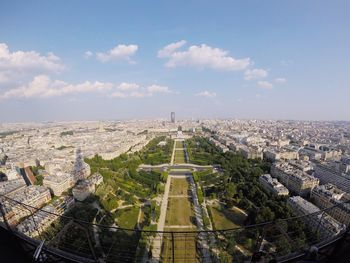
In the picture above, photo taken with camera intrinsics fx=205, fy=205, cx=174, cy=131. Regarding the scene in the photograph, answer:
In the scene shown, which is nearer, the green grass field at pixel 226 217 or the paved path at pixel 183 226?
the paved path at pixel 183 226

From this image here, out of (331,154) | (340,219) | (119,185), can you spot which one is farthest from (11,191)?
(331,154)

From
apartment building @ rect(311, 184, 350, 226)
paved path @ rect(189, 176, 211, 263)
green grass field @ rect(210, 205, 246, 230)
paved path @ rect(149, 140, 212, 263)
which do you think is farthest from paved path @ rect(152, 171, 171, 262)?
apartment building @ rect(311, 184, 350, 226)

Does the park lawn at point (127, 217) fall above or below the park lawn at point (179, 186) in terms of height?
below

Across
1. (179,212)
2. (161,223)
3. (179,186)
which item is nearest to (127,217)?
(161,223)

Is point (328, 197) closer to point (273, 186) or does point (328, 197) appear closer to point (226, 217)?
point (273, 186)

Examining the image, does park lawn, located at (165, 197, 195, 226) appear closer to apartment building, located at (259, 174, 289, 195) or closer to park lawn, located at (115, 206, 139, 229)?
park lawn, located at (115, 206, 139, 229)

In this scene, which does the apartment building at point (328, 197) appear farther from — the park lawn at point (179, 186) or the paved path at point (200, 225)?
the park lawn at point (179, 186)

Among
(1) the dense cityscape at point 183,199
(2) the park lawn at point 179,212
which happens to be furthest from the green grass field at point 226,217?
(2) the park lawn at point 179,212
